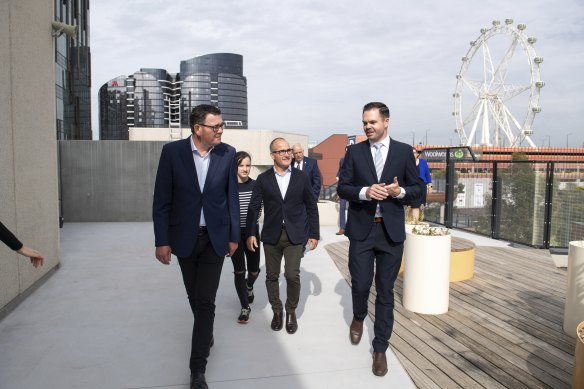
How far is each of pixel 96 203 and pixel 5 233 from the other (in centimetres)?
1047

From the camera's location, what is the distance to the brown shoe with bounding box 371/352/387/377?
2.96m

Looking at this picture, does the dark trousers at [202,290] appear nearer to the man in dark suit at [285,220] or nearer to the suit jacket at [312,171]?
the man in dark suit at [285,220]

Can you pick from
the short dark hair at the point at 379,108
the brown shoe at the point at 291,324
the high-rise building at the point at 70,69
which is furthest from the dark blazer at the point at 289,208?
the high-rise building at the point at 70,69

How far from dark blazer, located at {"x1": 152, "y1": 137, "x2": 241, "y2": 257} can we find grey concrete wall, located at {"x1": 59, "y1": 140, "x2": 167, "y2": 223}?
32.0ft

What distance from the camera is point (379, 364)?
2.99m

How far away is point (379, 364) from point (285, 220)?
1346 millimetres

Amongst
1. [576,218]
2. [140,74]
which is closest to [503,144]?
[576,218]

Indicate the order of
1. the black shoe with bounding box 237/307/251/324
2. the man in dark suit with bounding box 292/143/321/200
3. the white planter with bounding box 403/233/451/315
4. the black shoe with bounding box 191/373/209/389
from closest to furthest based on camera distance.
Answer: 1. the black shoe with bounding box 191/373/209/389
2. the black shoe with bounding box 237/307/251/324
3. the white planter with bounding box 403/233/451/315
4. the man in dark suit with bounding box 292/143/321/200

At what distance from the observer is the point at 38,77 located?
17.9 ft

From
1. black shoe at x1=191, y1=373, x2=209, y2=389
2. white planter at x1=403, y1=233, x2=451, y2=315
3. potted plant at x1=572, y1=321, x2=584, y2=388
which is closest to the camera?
potted plant at x1=572, y1=321, x2=584, y2=388

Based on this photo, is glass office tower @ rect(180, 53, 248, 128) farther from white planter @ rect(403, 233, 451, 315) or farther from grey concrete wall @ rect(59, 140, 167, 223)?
white planter @ rect(403, 233, 451, 315)

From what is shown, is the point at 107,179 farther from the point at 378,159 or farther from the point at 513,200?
the point at 378,159

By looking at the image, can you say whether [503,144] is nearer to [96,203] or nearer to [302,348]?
[96,203]

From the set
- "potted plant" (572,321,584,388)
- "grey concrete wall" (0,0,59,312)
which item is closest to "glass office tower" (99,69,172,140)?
"grey concrete wall" (0,0,59,312)
